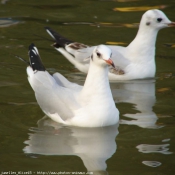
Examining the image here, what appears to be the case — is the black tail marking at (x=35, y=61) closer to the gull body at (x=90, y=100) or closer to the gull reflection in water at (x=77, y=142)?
the gull body at (x=90, y=100)

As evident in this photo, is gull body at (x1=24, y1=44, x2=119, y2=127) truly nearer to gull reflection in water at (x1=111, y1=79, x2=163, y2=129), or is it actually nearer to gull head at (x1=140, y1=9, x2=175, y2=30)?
gull reflection in water at (x1=111, y1=79, x2=163, y2=129)

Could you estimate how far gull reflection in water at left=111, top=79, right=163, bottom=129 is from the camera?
8.50m

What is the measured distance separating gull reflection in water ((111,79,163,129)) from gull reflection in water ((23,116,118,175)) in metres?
0.43

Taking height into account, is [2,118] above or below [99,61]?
below

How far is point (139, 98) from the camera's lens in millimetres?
9555

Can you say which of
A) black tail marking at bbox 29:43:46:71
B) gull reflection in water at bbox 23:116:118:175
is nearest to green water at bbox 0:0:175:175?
gull reflection in water at bbox 23:116:118:175

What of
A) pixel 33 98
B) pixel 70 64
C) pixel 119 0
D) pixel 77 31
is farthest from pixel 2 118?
pixel 119 0

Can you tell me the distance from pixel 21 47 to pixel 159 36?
2.58m

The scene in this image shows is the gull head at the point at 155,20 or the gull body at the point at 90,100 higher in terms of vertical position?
the gull head at the point at 155,20

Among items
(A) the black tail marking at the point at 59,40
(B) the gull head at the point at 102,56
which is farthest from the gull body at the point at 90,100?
(A) the black tail marking at the point at 59,40

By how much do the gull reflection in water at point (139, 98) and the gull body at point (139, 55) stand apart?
145 millimetres

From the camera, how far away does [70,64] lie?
11.3 m

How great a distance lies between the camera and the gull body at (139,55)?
10.4m

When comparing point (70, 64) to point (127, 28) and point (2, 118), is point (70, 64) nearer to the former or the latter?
point (127, 28)
